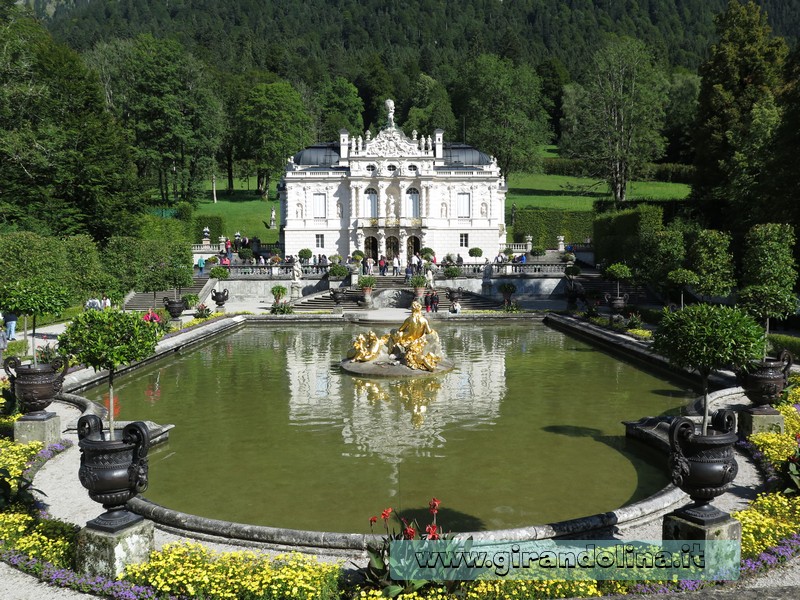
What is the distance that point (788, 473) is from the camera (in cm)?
981

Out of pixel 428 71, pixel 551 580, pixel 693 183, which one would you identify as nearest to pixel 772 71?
pixel 693 183

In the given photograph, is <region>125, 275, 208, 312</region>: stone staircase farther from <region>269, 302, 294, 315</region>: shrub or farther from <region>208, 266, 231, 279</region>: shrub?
<region>269, 302, 294, 315</region>: shrub

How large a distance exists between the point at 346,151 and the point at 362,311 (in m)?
24.4

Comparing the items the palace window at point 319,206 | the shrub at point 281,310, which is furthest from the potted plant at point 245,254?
the shrub at point 281,310

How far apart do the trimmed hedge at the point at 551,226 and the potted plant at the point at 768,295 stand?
40.3 m

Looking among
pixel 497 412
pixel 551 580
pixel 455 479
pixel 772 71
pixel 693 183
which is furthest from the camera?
pixel 693 183

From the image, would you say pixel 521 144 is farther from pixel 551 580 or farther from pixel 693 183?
pixel 551 580

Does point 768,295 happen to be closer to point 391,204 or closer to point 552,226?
point 391,204

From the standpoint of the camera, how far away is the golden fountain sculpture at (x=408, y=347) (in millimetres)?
20469

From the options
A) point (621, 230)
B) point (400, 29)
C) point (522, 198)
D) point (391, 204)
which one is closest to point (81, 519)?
point (621, 230)

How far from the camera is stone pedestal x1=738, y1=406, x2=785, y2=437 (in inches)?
496

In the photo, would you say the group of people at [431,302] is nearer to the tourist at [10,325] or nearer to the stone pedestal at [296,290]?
the stone pedestal at [296,290]

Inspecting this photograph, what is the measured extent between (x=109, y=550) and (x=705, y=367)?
8.75m

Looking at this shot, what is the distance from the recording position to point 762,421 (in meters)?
12.6
